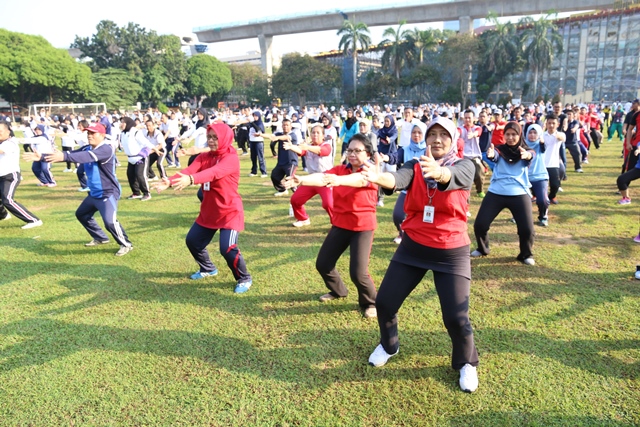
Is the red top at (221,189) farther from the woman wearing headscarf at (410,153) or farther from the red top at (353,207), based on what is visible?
the woman wearing headscarf at (410,153)

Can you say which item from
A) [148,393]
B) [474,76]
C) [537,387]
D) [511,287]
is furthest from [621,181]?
[474,76]

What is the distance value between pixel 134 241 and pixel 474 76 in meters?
66.1

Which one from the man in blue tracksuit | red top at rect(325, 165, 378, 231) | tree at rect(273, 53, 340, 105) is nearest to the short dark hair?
red top at rect(325, 165, 378, 231)

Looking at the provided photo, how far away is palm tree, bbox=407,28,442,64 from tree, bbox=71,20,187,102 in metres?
32.6

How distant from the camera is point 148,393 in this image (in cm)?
331

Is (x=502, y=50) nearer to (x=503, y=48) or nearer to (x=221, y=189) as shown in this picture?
(x=503, y=48)

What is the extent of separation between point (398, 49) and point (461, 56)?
7.97 m

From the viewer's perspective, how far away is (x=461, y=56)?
53.1 metres

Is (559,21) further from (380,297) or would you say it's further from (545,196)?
(380,297)

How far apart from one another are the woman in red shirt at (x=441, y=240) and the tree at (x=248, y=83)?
221ft

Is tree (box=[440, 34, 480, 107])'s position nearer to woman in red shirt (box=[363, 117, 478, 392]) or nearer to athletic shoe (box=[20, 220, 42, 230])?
athletic shoe (box=[20, 220, 42, 230])

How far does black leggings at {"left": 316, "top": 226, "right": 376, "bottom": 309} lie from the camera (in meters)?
4.20

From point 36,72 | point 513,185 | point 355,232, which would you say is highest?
point 36,72

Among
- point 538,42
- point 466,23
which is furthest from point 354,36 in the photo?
point 538,42
